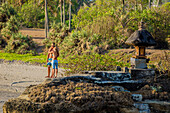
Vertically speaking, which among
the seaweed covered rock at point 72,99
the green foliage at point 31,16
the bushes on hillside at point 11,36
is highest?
the green foliage at point 31,16

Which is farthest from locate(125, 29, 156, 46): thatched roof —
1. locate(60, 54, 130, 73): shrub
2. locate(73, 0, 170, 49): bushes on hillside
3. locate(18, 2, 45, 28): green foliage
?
locate(18, 2, 45, 28): green foliage

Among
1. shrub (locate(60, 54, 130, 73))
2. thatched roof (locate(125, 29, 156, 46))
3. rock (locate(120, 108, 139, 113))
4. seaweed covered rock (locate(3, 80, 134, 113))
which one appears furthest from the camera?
shrub (locate(60, 54, 130, 73))

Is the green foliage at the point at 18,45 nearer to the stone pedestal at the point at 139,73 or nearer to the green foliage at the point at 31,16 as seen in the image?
the stone pedestal at the point at 139,73

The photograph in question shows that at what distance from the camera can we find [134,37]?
8508mm

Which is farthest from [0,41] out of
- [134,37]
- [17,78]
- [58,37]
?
[134,37]

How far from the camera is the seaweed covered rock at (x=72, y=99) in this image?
19.3 ft

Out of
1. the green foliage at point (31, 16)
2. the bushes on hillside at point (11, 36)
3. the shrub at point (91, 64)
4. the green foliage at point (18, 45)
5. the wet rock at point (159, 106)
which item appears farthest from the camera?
the green foliage at point (31, 16)

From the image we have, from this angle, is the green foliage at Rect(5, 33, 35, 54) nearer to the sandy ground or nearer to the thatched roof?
the sandy ground

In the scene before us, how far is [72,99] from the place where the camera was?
6.09 metres

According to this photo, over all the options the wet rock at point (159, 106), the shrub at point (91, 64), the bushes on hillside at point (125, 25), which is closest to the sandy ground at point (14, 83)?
the shrub at point (91, 64)

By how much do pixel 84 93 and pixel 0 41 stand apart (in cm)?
2343

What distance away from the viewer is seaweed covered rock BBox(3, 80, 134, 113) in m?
5.88

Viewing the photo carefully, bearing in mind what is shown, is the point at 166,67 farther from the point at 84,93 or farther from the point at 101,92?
the point at 84,93

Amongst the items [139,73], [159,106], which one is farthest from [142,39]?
[159,106]
